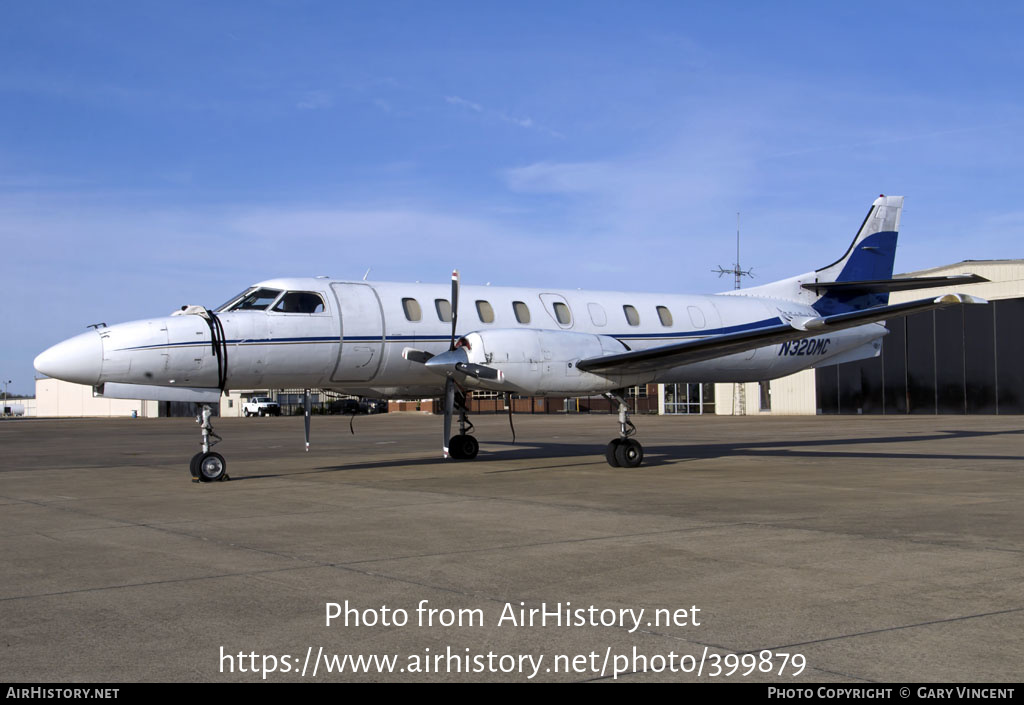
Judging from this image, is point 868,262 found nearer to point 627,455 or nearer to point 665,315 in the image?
point 665,315

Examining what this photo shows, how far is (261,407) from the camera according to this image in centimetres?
7738

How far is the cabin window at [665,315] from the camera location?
19.6 metres

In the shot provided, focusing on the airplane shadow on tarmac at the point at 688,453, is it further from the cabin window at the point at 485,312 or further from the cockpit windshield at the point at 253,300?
the cockpit windshield at the point at 253,300

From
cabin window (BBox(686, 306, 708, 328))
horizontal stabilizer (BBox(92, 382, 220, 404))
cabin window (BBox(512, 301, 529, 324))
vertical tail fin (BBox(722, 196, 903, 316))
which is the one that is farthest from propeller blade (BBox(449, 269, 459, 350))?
vertical tail fin (BBox(722, 196, 903, 316))

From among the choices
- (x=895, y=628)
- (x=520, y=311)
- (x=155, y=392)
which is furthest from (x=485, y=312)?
(x=895, y=628)

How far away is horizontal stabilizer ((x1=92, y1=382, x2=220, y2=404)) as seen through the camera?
1462 centimetres

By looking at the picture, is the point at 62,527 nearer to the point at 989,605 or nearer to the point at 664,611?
the point at 664,611

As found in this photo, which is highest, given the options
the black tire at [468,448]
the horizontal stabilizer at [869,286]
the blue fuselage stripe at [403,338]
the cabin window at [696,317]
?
the horizontal stabilizer at [869,286]

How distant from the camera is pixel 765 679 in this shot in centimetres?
441

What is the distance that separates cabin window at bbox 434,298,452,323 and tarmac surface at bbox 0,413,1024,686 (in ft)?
12.4

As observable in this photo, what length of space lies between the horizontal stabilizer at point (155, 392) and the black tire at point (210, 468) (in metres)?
0.97

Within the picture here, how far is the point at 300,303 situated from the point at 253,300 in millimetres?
814

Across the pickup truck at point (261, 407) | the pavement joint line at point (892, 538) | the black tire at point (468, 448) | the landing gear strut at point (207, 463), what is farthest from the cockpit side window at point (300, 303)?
the pickup truck at point (261, 407)

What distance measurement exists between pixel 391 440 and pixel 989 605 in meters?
25.2
